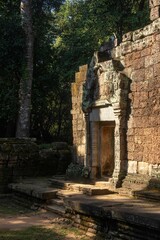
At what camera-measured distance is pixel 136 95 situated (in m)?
8.59

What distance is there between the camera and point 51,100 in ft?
64.1

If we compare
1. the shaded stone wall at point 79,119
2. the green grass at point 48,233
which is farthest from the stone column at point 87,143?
the green grass at point 48,233

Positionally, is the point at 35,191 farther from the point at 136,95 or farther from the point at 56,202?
the point at 136,95

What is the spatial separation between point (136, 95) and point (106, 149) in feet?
7.75

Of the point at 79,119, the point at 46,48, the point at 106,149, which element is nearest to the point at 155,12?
the point at 106,149

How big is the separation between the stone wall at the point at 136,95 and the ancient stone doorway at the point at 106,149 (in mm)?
871

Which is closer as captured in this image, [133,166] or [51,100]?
[133,166]

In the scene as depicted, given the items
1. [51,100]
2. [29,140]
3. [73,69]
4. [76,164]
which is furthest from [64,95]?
[76,164]

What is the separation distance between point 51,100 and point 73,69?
3.02 m

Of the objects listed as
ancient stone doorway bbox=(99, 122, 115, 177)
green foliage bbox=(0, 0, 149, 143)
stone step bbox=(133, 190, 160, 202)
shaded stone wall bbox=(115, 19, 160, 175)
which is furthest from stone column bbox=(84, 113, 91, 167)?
green foliage bbox=(0, 0, 149, 143)

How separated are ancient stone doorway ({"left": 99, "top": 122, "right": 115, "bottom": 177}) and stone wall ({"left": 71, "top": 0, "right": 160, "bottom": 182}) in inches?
34.3

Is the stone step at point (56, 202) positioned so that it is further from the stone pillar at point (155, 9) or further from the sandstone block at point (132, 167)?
the stone pillar at point (155, 9)

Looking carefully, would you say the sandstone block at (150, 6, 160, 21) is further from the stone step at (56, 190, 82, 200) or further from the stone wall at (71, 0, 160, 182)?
the stone step at (56, 190, 82, 200)

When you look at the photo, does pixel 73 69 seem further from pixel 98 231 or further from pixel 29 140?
pixel 98 231
